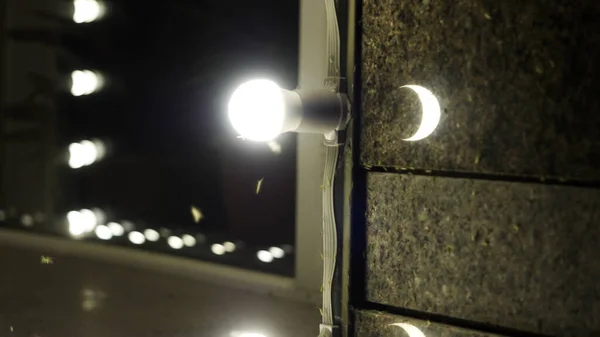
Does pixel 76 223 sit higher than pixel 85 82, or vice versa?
pixel 85 82

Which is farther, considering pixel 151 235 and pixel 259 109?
pixel 151 235

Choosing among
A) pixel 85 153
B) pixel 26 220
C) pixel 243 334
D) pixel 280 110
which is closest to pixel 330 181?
pixel 280 110

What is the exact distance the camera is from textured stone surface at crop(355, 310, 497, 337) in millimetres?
695

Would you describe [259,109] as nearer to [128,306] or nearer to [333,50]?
[333,50]

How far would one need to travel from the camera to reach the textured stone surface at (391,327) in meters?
0.69

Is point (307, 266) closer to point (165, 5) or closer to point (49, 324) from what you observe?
point (49, 324)

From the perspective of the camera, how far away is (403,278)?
727 mm

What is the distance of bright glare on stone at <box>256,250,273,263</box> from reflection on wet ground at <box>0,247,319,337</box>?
0.22 ft

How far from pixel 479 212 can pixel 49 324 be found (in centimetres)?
72

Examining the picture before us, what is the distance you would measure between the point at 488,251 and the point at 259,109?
308 millimetres

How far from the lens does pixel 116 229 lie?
1.32 m

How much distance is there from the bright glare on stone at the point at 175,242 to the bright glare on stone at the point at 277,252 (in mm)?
218

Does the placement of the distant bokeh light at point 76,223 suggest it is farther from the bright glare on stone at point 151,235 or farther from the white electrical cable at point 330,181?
the white electrical cable at point 330,181

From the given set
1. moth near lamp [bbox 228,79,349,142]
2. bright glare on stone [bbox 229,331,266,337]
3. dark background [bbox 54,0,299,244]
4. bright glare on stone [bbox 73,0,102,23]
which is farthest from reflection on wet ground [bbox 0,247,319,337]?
bright glare on stone [bbox 73,0,102,23]
